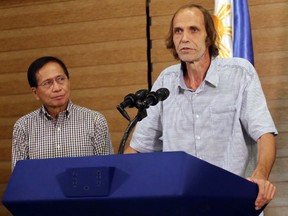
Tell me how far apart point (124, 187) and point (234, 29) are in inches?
97.3

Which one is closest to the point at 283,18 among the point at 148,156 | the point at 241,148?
the point at 241,148

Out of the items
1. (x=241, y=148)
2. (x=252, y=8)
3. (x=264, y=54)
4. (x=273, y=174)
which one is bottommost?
(x=273, y=174)

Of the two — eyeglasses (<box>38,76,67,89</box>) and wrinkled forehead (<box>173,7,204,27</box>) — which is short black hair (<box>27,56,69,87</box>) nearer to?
eyeglasses (<box>38,76,67,89</box>)

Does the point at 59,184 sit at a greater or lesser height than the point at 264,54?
lesser

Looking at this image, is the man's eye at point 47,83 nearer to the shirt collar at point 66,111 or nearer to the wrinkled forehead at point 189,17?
the shirt collar at point 66,111

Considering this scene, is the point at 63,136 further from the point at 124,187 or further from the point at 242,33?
the point at 124,187

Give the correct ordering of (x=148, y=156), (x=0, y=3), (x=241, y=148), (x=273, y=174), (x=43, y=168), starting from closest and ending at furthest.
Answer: (x=148, y=156) → (x=43, y=168) → (x=241, y=148) → (x=273, y=174) → (x=0, y=3)

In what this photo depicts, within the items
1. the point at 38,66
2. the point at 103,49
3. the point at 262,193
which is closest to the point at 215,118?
the point at 262,193

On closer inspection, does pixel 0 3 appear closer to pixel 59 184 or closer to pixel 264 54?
pixel 264 54

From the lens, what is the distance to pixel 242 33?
3871 millimetres

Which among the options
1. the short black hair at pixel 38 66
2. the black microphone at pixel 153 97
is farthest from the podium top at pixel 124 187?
the short black hair at pixel 38 66

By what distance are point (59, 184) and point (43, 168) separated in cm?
8

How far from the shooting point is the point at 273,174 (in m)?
4.25

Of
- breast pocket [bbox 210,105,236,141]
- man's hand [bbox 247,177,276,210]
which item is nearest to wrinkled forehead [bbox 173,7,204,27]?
breast pocket [bbox 210,105,236,141]
